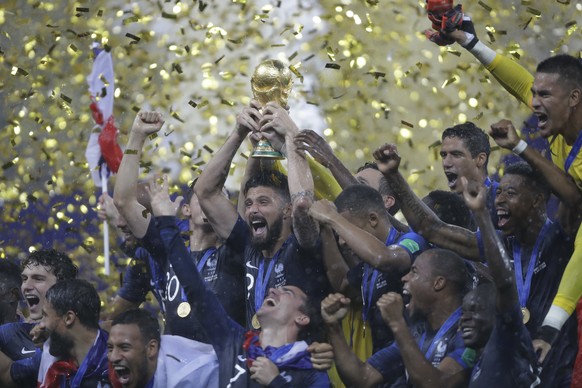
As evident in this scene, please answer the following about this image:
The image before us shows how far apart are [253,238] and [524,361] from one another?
1879mm

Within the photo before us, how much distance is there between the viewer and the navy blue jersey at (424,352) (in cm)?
628

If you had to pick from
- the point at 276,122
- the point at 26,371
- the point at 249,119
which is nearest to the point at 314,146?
the point at 276,122

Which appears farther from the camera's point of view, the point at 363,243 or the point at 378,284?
the point at 378,284

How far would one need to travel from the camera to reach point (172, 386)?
6.64 m

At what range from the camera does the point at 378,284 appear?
6941 mm

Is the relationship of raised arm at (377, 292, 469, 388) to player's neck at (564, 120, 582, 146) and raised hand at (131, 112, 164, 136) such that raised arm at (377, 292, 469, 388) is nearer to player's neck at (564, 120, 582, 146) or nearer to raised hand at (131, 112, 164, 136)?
player's neck at (564, 120, 582, 146)

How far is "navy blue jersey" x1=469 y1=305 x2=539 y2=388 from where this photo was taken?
5.86m

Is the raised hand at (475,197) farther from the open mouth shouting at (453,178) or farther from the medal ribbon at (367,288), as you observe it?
the open mouth shouting at (453,178)

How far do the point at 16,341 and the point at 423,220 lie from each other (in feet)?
8.04

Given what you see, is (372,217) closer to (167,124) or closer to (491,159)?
(491,159)

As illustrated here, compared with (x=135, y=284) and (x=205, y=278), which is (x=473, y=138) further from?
(x=135, y=284)

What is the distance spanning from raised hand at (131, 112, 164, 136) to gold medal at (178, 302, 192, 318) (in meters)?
0.93

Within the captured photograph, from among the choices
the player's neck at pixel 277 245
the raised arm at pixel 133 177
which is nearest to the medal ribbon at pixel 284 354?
the player's neck at pixel 277 245

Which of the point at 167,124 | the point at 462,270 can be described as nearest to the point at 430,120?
the point at 167,124
